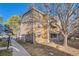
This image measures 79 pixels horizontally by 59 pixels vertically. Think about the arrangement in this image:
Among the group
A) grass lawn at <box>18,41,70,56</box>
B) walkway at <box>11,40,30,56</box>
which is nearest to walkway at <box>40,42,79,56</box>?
grass lawn at <box>18,41,70,56</box>

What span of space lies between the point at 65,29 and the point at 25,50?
44cm

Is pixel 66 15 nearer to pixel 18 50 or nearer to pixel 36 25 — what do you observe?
pixel 36 25

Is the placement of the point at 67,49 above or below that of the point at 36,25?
below

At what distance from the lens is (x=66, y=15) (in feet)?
7.92

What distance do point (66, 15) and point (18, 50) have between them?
1.88 feet

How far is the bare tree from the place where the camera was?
2.40 meters

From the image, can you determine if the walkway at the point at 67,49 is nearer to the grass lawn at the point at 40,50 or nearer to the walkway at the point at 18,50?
the grass lawn at the point at 40,50

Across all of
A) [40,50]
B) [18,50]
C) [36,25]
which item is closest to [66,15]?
[36,25]

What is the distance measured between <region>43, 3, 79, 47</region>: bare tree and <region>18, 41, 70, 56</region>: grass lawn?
0.12 metres

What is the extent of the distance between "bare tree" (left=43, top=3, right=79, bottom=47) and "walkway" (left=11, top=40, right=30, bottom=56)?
40cm

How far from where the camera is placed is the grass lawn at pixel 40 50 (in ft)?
7.83

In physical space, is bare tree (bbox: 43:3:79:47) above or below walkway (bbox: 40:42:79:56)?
above

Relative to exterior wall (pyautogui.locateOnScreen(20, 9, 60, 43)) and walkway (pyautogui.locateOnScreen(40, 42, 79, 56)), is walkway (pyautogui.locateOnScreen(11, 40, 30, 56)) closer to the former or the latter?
exterior wall (pyautogui.locateOnScreen(20, 9, 60, 43))

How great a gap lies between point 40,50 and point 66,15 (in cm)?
42
